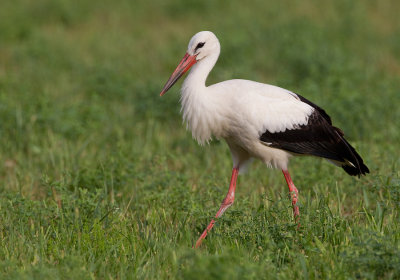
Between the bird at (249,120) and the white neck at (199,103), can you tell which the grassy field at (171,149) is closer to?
the bird at (249,120)

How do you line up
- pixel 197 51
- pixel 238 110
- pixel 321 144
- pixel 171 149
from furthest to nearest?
pixel 171 149 → pixel 321 144 → pixel 197 51 → pixel 238 110

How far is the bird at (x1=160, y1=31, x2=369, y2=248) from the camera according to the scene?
487 centimetres

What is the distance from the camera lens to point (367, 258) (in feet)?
11.7

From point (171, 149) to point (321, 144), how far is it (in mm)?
2179

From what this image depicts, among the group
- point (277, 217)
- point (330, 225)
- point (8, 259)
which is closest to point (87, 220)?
point (8, 259)

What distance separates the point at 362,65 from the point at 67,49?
4615 mm

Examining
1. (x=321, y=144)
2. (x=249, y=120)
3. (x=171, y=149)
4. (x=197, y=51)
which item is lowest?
(x=171, y=149)

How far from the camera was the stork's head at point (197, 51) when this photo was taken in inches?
197

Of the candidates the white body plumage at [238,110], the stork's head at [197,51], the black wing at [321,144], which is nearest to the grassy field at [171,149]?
the black wing at [321,144]

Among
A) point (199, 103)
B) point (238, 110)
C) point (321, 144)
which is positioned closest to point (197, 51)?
point (199, 103)

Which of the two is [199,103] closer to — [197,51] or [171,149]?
[197,51]

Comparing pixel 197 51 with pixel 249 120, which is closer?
pixel 249 120

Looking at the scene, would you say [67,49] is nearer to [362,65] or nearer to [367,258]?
[362,65]

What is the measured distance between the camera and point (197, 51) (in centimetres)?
505
